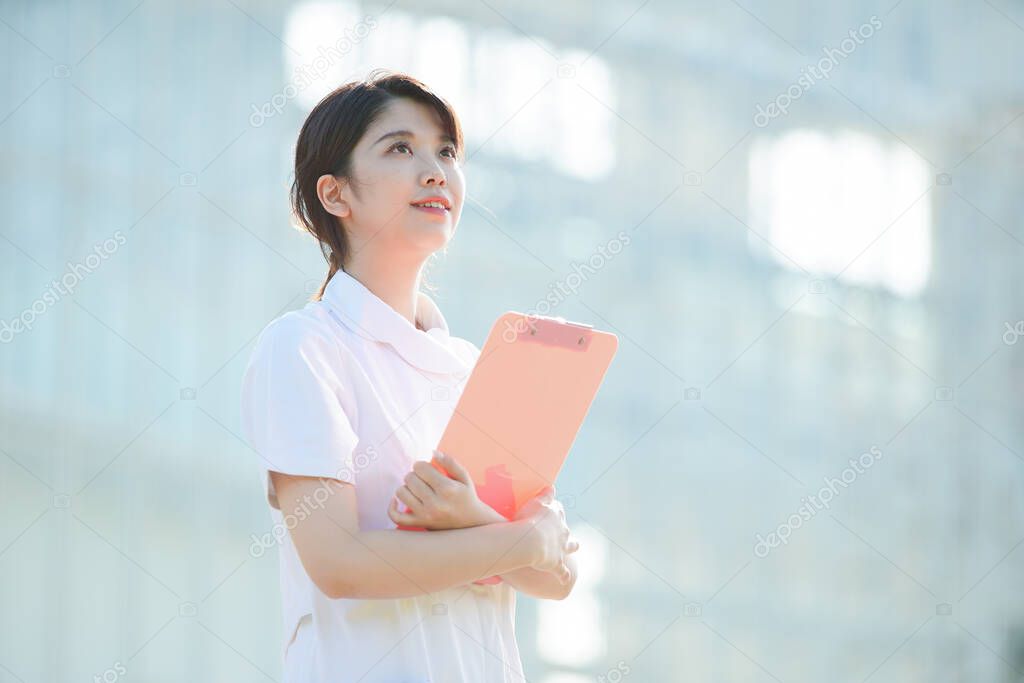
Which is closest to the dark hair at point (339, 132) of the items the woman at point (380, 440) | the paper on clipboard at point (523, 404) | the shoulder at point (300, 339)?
the woman at point (380, 440)

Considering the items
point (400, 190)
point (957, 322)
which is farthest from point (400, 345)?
point (957, 322)

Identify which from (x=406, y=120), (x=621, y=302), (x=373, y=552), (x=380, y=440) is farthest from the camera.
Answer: (x=621, y=302)

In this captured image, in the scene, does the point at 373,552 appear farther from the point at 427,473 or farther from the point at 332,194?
the point at 332,194

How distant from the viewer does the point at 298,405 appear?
3.47ft

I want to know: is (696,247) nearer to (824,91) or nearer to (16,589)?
(824,91)

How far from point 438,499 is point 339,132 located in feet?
1.37

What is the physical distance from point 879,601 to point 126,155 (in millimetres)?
4037

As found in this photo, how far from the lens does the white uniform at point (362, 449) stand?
41.5 inches

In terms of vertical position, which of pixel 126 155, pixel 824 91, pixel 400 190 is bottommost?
pixel 400 190

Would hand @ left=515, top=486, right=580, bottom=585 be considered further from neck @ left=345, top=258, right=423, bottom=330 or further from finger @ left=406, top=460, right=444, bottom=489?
neck @ left=345, top=258, right=423, bottom=330

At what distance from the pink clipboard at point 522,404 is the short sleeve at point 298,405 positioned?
0.09 m

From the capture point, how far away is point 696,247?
18.3 ft

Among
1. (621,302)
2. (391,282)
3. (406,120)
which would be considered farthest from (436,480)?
(621,302)

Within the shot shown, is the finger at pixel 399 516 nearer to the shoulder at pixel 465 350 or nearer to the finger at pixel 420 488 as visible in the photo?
the finger at pixel 420 488
